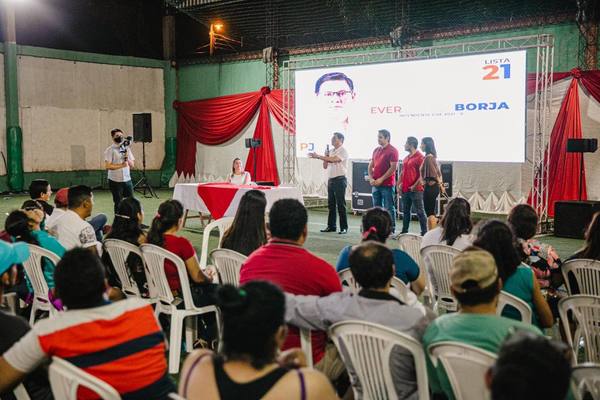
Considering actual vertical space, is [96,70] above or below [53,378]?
above

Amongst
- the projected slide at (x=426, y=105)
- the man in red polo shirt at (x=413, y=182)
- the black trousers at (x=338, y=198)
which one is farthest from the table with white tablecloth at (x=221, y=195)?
the projected slide at (x=426, y=105)

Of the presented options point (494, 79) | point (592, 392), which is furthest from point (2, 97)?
point (592, 392)

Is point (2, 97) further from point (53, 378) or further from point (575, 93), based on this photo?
point (53, 378)

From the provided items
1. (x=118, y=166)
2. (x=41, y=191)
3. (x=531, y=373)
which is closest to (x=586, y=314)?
(x=531, y=373)

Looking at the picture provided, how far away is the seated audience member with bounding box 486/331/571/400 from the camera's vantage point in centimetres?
131

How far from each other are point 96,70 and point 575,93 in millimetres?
11587

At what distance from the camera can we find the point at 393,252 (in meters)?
3.35

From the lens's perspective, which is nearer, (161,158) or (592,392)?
(592,392)

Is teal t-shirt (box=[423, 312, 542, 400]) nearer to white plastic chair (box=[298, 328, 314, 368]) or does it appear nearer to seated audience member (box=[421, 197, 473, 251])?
white plastic chair (box=[298, 328, 314, 368])

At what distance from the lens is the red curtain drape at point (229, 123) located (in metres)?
14.5

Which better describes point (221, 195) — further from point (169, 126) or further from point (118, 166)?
point (169, 126)

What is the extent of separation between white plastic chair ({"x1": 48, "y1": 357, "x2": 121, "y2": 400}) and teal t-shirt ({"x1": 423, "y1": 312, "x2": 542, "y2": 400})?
102 cm

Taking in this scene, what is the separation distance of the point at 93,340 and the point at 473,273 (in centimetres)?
126

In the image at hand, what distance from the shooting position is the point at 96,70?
16250mm
